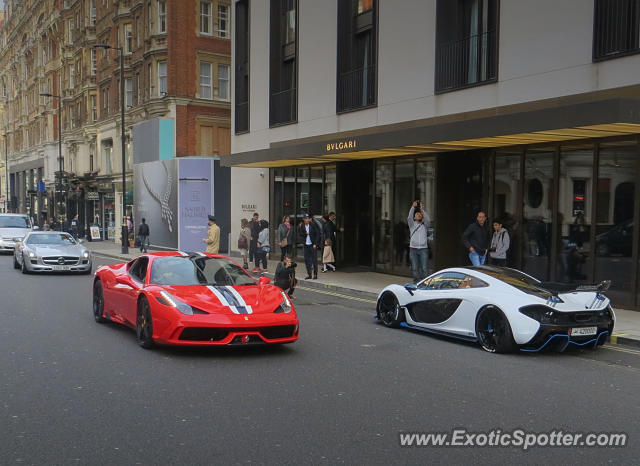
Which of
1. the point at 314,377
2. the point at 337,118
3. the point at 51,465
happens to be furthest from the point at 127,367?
the point at 337,118

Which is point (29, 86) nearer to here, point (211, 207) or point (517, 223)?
point (211, 207)

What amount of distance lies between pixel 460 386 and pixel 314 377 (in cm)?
159

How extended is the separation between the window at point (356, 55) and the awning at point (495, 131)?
1.21 metres

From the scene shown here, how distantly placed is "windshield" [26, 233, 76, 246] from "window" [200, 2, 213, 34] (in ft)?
66.5

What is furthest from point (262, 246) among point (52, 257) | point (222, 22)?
point (222, 22)

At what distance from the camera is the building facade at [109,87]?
3681 centimetres

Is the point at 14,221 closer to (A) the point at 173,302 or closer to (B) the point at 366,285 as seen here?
(B) the point at 366,285

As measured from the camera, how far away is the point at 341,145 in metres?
17.6

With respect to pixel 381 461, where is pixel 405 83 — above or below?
above

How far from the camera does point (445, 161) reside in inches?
689

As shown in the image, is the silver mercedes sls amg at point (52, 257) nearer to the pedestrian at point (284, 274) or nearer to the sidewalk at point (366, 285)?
the sidewalk at point (366, 285)

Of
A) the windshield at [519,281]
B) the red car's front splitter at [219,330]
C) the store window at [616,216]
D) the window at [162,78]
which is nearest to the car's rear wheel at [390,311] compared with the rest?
the windshield at [519,281]

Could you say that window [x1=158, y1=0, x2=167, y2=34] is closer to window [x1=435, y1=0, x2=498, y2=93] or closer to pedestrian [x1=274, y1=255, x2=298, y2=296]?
window [x1=435, y1=0, x2=498, y2=93]

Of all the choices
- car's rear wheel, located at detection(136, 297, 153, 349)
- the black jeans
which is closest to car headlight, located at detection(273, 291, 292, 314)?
car's rear wheel, located at detection(136, 297, 153, 349)
